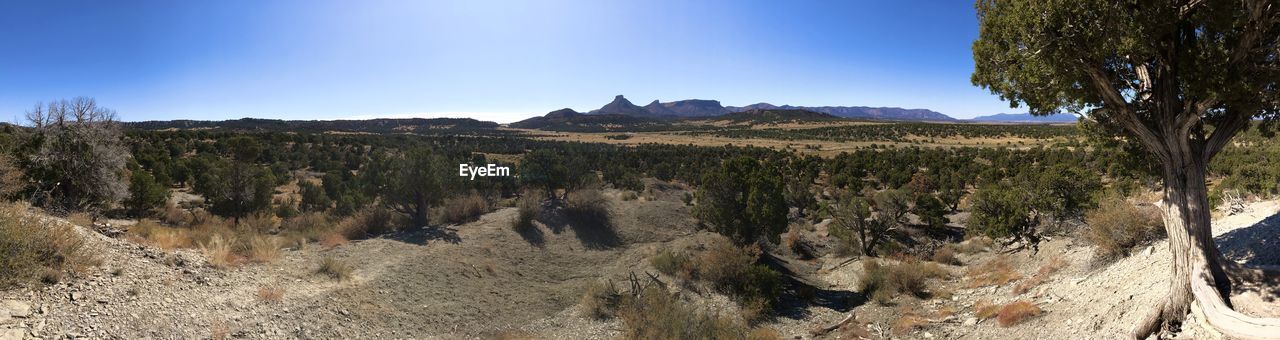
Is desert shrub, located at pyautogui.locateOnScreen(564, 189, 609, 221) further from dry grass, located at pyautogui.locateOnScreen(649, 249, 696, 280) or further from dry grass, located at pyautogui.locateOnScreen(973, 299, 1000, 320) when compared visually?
dry grass, located at pyautogui.locateOnScreen(973, 299, 1000, 320)

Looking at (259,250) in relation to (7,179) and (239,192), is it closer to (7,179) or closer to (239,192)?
(7,179)

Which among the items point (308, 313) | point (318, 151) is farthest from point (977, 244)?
point (318, 151)

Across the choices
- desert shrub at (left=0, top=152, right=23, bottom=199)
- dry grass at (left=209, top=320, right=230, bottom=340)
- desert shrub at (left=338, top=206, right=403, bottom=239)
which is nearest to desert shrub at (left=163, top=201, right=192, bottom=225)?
desert shrub at (left=0, top=152, right=23, bottom=199)

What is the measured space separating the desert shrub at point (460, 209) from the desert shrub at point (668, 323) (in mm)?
12159

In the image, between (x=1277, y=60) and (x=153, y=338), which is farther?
(x=153, y=338)

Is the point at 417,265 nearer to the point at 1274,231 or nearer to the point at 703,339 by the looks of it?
the point at 703,339

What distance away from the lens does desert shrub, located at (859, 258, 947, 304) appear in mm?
14800

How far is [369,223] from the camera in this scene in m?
20.4

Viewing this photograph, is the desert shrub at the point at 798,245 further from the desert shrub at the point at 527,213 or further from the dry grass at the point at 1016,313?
the desert shrub at the point at 527,213

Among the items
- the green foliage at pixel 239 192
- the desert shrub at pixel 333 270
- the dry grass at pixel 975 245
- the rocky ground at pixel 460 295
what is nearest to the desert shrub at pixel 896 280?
the rocky ground at pixel 460 295

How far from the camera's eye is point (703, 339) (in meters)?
10.5

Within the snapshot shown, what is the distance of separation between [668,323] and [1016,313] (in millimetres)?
7242

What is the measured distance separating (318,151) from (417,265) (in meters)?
49.0

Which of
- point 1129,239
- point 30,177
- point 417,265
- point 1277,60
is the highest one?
point 1277,60
